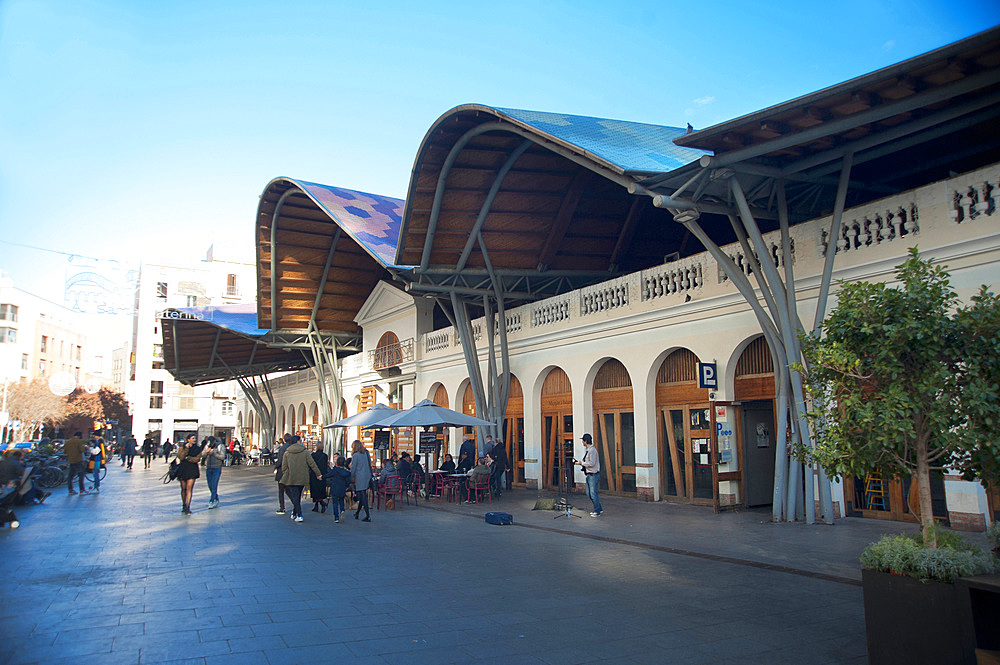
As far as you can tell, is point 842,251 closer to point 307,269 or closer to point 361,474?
point 361,474

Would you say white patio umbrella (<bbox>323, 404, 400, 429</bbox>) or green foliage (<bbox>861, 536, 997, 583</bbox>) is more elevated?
Answer: white patio umbrella (<bbox>323, 404, 400, 429</bbox>)

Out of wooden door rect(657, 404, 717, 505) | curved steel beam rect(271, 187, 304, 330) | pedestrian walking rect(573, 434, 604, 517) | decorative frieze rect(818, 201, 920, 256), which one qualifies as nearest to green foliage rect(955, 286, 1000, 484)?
decorative frieze rect(818, 201, 920, 256)

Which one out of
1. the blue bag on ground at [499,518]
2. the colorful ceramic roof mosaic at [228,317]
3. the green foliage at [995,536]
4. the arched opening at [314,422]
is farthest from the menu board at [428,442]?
the arched opening at [314,422]

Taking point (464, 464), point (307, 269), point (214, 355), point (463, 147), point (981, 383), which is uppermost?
point (307, 269)

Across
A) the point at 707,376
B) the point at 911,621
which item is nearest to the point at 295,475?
the point at 707,376

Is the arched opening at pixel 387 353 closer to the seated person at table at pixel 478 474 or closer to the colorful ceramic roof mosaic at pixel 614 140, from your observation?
the seated person at table at pixel 478 474

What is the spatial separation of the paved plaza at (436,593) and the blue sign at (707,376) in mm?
2804

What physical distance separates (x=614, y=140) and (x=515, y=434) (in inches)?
434

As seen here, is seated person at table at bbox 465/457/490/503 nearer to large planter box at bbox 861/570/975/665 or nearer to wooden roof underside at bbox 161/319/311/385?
large planter box at bbox 861/570/975/665

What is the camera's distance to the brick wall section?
34.8 feet

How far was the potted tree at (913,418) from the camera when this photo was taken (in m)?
4.71

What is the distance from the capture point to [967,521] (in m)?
10.7

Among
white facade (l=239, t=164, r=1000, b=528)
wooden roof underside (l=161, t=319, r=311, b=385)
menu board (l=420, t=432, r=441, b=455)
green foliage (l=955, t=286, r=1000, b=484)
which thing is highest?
wooden roof underside (l=161, t=319, r=311, b=385)

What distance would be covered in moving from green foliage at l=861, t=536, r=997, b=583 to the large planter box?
0.06 meters
